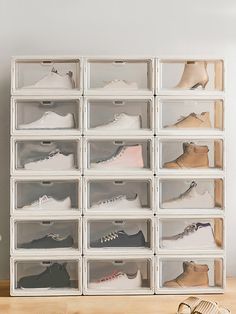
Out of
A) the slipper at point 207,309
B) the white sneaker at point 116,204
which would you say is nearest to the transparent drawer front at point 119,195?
the white sneaker at point 116,204

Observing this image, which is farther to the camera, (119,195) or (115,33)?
(115,33)

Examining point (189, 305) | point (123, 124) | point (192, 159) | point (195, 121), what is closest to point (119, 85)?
point (123, 124)

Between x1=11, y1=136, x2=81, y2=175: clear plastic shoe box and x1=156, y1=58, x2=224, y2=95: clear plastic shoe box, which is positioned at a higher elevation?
A: x1=156, y1=58, x2=224, y2=95: clear plastic shoe box

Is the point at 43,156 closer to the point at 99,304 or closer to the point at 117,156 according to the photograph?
the point at 117,156

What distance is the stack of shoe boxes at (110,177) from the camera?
3488 millimetres

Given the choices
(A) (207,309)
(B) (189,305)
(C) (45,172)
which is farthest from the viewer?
(C) (45,172)

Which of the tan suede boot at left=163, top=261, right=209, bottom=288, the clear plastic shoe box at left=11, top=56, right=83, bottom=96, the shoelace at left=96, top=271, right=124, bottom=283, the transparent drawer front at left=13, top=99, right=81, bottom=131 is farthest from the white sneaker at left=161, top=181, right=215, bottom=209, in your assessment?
the clear plastic shoe box at left=11, top=56, right=83, bottom=96

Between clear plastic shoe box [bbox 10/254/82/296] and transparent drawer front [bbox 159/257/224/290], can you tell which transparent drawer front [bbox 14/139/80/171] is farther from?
transparent drawer front [bbox 159/257/224/290]

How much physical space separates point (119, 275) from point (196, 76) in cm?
112

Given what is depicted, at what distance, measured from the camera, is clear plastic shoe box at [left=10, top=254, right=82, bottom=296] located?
3.49 m

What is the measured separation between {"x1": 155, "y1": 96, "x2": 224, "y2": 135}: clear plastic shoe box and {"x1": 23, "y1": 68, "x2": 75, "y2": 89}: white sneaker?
18.6 inches

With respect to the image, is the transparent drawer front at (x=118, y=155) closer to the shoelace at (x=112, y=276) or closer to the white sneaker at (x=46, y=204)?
the white sneaker at (x=46, y=204)

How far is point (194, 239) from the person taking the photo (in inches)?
140

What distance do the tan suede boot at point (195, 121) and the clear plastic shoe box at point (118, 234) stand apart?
52 cm
